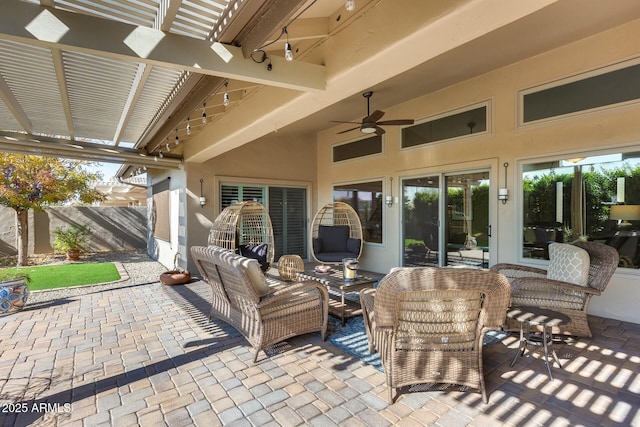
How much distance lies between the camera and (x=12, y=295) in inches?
174

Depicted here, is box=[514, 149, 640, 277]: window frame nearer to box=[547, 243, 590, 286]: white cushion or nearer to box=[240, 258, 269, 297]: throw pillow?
box=[547, 243, 590, 286]: white cushion

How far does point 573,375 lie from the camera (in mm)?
2684

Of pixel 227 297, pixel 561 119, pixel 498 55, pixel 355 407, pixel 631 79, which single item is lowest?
pixel 355 407

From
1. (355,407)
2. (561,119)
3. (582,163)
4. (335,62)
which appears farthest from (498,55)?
(355,407)

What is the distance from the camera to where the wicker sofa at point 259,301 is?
2992 mm

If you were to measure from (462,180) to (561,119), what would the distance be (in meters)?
1.70

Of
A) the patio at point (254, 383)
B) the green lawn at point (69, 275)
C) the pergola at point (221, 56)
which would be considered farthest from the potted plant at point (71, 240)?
the patio at point (254, 383)

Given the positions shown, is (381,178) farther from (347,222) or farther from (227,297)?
(227,297)

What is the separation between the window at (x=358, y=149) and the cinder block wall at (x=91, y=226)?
811 centimetres

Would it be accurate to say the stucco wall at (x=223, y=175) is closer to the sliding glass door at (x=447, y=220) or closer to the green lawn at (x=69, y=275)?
the green lawn at (x=69, y=275)

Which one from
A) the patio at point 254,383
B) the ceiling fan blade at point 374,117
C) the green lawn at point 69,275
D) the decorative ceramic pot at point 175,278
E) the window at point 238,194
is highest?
the ceiling fan blade at point 374,117

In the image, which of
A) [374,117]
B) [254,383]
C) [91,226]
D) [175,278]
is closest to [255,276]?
[254,383]

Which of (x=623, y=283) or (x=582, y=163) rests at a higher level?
(x=582, y=163)

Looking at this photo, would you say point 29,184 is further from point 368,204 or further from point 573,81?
point 573,81
